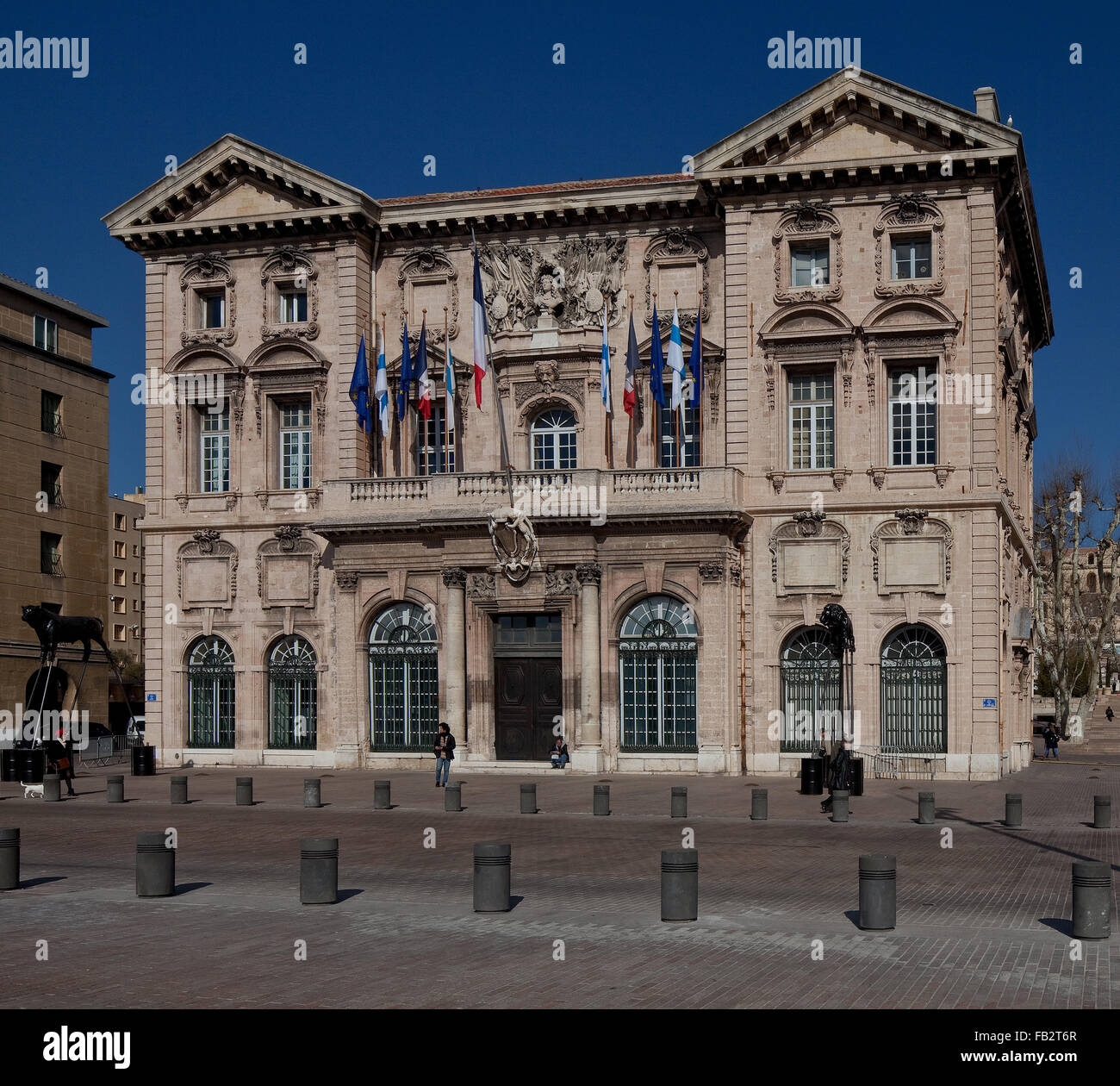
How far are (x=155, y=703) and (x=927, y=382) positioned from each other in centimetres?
2383

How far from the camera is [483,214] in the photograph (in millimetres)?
42562

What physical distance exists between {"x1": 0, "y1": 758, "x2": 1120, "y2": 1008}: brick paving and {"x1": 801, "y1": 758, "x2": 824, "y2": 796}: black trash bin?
403 cm

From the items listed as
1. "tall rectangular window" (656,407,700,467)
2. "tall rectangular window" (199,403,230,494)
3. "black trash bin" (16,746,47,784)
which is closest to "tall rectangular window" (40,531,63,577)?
"tall rectangular window" (199,403,230,494)

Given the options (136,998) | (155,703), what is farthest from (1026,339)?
(136,998)

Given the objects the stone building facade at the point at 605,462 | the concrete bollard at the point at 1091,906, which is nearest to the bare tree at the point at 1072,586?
the stone building facade at the point at 605,462

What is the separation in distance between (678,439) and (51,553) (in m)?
31.8

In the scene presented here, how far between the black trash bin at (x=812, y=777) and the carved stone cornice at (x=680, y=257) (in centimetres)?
1345

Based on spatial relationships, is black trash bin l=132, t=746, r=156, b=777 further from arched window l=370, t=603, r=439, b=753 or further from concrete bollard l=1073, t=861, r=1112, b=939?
Result: concrete bollard l=1073, t=861, r=1112, b=939

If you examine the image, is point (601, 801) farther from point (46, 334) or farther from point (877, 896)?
point (46, 334)

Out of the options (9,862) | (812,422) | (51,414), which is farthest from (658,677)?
(51,414)

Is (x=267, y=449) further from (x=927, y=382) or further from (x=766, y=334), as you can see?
(x=927, y=382)

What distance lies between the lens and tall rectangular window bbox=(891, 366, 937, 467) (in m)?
39.0

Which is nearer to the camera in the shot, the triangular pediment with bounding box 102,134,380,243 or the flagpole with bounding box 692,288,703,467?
the flagpole with bounding box 692,288,703,467

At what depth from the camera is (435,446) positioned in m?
43.3
